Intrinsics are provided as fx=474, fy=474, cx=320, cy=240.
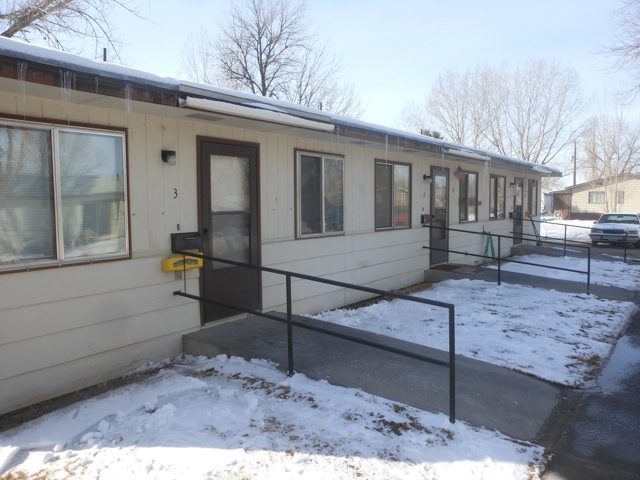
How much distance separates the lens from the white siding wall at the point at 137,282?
3652mm

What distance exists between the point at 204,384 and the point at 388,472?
1763 mm

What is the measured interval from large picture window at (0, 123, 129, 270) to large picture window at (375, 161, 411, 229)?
4.65 meters

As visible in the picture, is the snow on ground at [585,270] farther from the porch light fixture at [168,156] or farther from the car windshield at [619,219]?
the porch light fixture at [168,156]

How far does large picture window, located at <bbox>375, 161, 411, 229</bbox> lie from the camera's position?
26.3ft

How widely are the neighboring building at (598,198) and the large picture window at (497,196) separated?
22.9 meters

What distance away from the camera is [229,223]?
17.6ft

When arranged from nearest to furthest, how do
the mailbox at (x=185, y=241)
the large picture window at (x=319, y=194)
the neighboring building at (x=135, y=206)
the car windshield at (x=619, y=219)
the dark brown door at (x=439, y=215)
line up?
the neighboring building at (x=135, y=206) < the mailbox at (x=185, y=241) < the large picture window at (x=319, y=194) < the dark brown door at (x=439, y=215) < the car windshield at (x=619, y=219)

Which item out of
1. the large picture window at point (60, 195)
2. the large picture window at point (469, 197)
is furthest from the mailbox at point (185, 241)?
the large picture window at point (469, 197)

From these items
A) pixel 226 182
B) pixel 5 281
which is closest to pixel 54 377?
pixel 5 281

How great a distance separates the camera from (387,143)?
22.4 ft

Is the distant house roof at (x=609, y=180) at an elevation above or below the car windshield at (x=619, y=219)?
above

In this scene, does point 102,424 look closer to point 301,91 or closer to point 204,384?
point 204,384

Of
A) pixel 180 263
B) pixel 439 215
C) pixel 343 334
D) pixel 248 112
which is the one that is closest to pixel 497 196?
pixel 439 215

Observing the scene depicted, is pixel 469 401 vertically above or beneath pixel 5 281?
beneath
